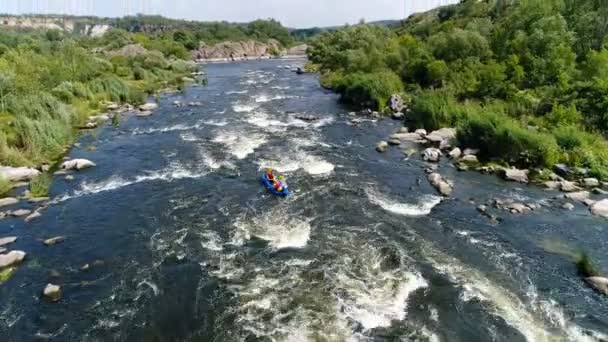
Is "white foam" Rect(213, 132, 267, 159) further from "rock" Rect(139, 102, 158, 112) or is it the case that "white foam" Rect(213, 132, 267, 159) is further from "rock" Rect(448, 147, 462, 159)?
"rock" Rect(139, 102, 158, 112)

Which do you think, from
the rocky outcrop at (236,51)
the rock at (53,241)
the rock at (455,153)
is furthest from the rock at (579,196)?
the rocky outcrop at (236,51)

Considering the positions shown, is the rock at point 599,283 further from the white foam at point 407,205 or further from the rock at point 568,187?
the rock at point 568,187

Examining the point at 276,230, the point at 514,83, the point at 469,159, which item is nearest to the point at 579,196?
the point at 469,159

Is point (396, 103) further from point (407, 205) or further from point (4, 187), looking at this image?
point (4, 187)

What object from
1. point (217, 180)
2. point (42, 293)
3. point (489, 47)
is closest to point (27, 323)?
point (42, 293)

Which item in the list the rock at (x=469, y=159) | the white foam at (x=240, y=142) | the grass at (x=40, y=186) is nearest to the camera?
the grass at (x=40, y=186)

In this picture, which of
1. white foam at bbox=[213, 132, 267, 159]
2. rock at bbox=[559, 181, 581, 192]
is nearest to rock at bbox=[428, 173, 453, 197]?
rock at bbox=[559, 181, 581, 192]
